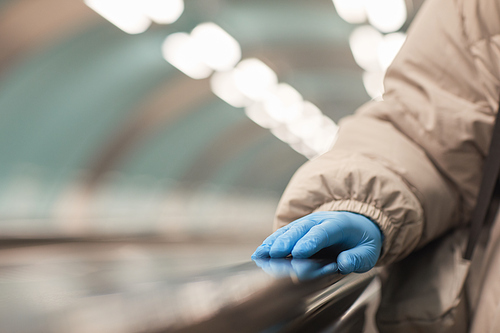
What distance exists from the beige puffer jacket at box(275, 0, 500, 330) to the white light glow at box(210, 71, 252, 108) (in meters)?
8.66

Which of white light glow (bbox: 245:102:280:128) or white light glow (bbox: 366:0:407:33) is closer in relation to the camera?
white light glow (bbox: 366:0:407:33)

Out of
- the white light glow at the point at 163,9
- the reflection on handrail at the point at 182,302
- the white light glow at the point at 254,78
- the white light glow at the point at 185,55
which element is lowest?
the reflection on handrail at the point at 182,302

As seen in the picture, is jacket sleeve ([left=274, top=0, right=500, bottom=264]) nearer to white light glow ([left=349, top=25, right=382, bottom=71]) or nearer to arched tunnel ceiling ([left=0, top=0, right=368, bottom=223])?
arched tunnel ceiling ([left=0, top=0, right=368, bottom=223])

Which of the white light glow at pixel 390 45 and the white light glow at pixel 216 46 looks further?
the white light glow at pixel 216 46

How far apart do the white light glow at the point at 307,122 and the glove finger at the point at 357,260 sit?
39.9 feet

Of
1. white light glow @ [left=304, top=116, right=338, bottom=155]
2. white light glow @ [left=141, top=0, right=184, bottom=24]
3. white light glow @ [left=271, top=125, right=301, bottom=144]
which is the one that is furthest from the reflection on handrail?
white light glow @ [left=304, top=116, right=338, bottom=155]

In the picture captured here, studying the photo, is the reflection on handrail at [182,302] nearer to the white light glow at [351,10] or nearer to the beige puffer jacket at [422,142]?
the beige puffer jacket at [422,142]

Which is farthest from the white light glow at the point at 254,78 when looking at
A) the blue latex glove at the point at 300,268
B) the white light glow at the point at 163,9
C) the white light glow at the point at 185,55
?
the blue latex glove at the point at 300,268

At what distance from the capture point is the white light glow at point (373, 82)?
10.6 m

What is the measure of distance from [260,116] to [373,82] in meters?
3.57

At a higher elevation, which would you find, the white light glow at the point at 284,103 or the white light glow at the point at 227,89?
the white light glow at the point at 227,89

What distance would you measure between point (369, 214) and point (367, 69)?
949 centimetres

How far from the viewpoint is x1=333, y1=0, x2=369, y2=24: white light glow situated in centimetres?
703

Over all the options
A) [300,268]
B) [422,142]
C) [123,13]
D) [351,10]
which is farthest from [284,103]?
[300,268]
